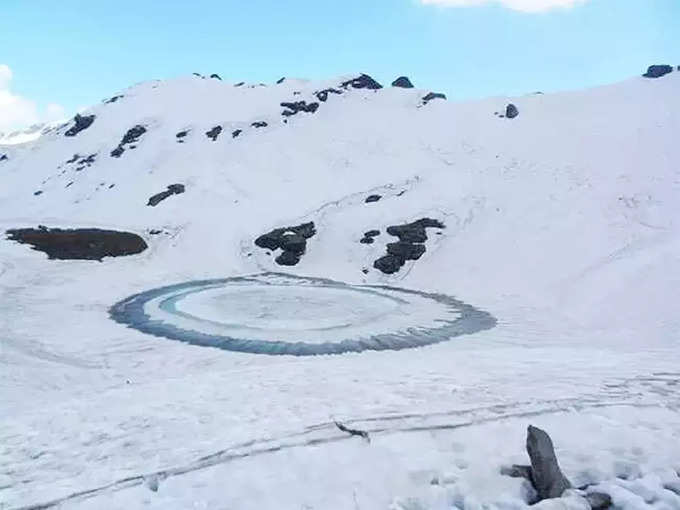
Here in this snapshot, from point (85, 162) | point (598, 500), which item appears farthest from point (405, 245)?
point (85, 162)

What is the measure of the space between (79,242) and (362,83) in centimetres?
4283

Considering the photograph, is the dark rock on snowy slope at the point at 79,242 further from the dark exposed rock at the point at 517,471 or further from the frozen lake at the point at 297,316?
the dark exposed rock at the point at 517,471

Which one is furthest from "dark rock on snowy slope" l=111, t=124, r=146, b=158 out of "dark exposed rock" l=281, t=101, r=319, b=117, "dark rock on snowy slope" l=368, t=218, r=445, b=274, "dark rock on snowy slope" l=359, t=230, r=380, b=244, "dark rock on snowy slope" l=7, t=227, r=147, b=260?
"dark rock on snowy slope" l=368, t=218, r=445, b=274

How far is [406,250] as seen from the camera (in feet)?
89.0

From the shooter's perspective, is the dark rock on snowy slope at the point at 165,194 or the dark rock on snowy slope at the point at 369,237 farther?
the dark rock on snowy slope at the point at 165,194

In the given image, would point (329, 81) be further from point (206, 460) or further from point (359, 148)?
point (206, 460)

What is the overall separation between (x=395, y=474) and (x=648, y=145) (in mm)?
36431

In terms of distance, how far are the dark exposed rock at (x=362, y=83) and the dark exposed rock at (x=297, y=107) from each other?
6984mm

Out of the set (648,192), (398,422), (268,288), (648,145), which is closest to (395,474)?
(398,422)

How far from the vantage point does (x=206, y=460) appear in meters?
6.05

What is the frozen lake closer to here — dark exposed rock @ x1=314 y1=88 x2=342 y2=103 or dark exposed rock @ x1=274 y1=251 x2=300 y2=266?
dark exposed rock @ x1=274 y1=251 x2=300 y2=266

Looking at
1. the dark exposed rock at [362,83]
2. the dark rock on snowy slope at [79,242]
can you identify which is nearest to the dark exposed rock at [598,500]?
the dark rock on snowy slope at [79,242]

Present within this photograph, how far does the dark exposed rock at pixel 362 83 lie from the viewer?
61.2 m

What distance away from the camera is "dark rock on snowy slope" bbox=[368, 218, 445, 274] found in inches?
1038
